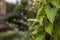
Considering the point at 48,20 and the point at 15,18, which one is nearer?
the point at 48,20

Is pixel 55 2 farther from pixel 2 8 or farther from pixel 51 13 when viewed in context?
pixel 2 8

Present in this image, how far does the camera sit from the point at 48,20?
4.67 feet

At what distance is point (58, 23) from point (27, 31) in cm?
227

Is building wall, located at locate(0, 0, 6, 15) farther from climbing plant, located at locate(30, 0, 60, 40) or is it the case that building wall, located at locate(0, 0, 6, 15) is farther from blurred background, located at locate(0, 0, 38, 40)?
climbing plant, located at locate(30, 0, 60, 40)

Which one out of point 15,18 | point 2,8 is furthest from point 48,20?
point 15,18

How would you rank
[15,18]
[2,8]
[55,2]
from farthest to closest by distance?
[15,18] → [2,8] → [55,2]

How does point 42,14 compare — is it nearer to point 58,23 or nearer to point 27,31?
point 58,23

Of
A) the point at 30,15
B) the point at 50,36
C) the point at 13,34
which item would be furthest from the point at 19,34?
the point at 50,36

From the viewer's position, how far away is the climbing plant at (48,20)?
1.35 m

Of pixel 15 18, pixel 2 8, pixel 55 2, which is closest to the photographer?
pixel 55 2

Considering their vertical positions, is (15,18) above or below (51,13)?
below

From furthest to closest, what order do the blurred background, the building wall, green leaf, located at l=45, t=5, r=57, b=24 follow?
the building wall → the blurred background → green leaf, located at l=45, t=5, r=57, b=24

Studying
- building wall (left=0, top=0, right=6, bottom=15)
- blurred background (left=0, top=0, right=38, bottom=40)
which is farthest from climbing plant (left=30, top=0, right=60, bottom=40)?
building wall (left=0, top=0, right=6, bottom=15)

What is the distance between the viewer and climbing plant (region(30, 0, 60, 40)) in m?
1.35
